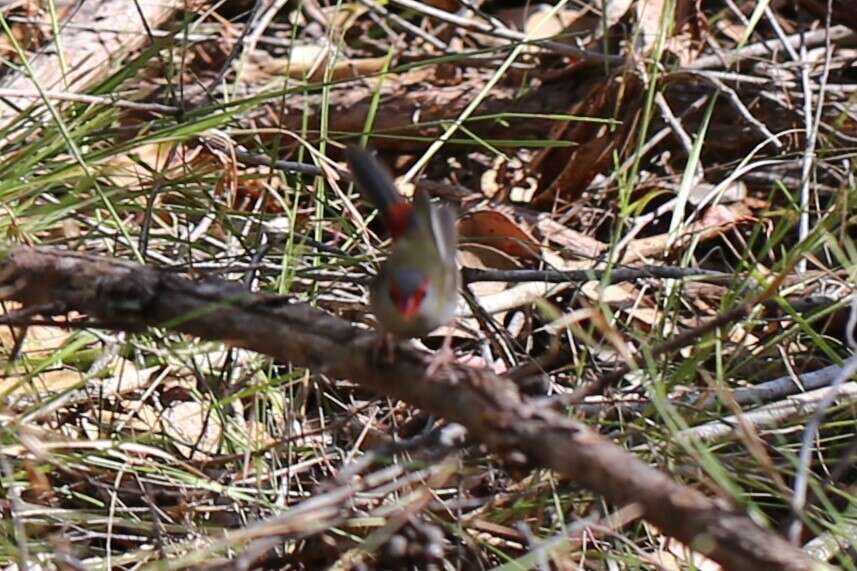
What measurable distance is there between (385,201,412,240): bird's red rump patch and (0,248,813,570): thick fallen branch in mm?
160

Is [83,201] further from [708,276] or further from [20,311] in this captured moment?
[708,276]

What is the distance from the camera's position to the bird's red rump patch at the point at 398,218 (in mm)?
1747

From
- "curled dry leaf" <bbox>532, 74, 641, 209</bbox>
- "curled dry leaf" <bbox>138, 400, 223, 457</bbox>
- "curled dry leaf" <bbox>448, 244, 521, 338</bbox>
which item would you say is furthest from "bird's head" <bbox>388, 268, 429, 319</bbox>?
"curled dry leaf" <bbox>532, 74, 641, 209</bbox>

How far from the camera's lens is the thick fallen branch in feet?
4.60

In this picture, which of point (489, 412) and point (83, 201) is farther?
point (83, 201)

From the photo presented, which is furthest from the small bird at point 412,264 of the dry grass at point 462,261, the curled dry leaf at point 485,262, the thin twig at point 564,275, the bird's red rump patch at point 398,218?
the curled dry leaf at point 485,262

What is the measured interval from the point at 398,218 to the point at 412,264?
0.07 meters

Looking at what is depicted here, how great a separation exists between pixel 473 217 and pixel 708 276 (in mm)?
775

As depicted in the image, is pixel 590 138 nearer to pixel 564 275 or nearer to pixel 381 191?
pixel 564 275

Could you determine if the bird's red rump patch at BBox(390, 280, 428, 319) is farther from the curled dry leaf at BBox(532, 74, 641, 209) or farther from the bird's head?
the curled dry leaf at BBox(532, 74, 641, 209)

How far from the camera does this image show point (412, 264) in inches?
69.2

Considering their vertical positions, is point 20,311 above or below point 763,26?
below

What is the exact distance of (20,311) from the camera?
5.91ft

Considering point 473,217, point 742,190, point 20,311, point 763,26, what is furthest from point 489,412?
point 763,26
